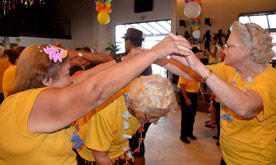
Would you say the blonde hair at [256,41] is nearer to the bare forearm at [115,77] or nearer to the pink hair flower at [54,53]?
the bare forearm at [115,77]

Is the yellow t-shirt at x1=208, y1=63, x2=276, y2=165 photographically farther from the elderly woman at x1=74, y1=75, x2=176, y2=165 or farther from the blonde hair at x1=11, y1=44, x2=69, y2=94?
the blonde hair at x1=11, y1=44, x2=69, y2=94

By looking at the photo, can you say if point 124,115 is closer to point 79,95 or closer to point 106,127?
point 106,127

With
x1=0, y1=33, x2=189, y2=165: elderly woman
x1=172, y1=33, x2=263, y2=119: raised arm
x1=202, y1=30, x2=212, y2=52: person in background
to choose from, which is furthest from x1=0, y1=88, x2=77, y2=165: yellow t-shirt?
x1=202, y1=30, x2=212, y2=52: person in background

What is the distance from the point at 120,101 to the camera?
1.54m

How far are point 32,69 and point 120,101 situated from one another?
0.68 metres

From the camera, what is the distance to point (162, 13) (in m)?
9.17

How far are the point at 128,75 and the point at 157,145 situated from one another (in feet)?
10.3

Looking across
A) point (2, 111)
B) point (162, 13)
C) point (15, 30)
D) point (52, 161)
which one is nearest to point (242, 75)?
point (52, 161)

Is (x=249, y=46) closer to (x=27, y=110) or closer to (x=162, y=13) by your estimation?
(x=27, y=110)

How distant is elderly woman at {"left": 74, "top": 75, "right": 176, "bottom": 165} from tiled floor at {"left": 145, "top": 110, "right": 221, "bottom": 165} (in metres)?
1.36

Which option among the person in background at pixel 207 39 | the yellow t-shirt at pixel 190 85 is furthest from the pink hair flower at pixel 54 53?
the person in background at pixel 207 39

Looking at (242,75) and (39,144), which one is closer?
(39,144)

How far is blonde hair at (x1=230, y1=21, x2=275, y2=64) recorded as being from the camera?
1332mm

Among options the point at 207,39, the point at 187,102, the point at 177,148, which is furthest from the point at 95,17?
the point at 177,148
